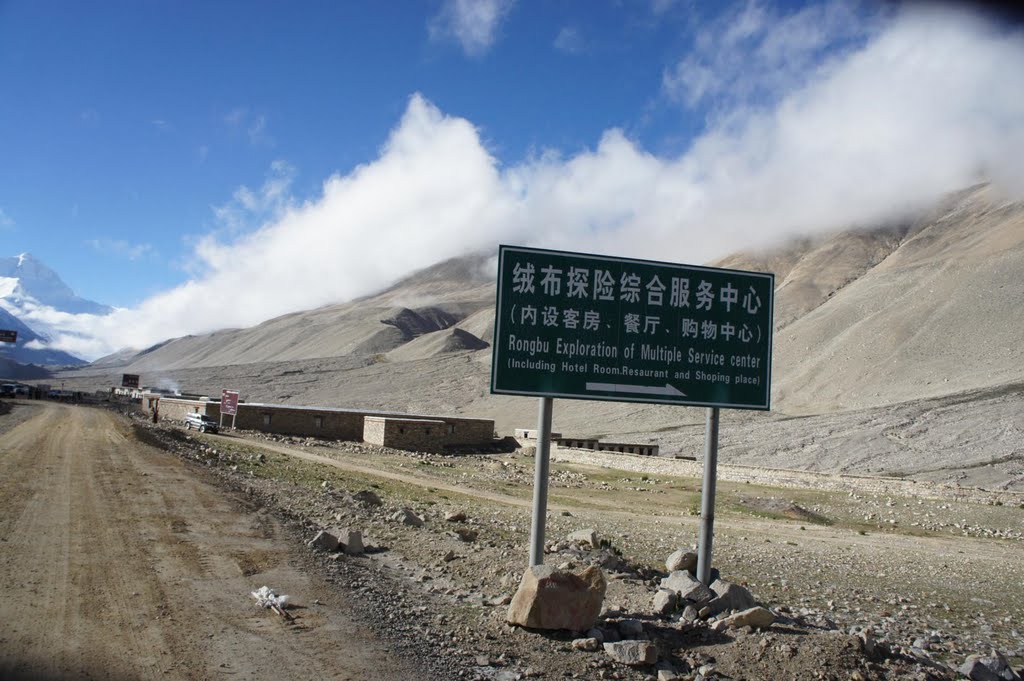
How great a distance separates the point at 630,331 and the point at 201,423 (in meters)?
38.5

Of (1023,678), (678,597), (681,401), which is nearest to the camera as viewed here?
(1023,678)

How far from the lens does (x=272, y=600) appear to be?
26.2 ft

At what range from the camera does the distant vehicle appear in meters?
41.7

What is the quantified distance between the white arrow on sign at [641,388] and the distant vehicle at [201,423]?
122 ft

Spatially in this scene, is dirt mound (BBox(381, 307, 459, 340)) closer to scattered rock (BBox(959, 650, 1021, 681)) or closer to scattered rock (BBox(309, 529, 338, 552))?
scattered rock (BBox(309, 529, 338, 552))

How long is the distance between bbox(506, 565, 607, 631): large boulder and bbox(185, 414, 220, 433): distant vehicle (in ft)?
124

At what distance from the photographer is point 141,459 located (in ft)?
70.0

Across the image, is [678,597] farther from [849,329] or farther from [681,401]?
[849,329]

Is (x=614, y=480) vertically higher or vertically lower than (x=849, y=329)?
lower

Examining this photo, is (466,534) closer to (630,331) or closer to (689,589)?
(689,589)

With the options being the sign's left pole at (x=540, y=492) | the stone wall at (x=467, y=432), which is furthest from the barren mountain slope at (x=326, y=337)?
the sign's left pole at (x=540, y=492)

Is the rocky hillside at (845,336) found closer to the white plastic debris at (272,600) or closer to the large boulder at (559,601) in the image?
the large boulder at (559,601)

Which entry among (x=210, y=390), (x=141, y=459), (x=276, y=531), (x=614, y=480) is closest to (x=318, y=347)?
(x=210, y=390)

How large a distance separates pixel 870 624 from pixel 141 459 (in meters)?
18.9
